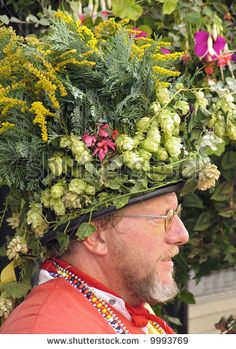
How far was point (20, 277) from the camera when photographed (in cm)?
226

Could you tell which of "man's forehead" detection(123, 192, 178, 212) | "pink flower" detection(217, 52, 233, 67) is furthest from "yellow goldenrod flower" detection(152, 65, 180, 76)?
"pink flower" detection(217, 52, 233, 67)

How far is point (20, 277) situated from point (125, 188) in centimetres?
50

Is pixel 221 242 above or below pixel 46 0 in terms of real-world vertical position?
below

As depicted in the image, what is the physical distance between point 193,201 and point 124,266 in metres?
1.20

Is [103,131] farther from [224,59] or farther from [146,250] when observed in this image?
[224,59]

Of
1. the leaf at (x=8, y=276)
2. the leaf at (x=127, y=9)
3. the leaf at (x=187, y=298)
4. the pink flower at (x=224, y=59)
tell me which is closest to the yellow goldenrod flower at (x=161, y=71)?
the leaf at (x=8, y=276)

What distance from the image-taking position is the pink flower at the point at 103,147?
194 centimetres

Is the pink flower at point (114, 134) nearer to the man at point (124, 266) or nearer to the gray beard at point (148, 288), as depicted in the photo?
the man at point (124, 266)

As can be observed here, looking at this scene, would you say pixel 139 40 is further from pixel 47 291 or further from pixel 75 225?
pixel 47 291

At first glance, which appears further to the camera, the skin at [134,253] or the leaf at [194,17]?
the leaf at [194,17]

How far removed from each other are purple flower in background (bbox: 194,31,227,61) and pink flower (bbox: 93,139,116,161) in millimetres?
1054

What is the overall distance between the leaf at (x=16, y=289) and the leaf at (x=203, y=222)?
1107mm
